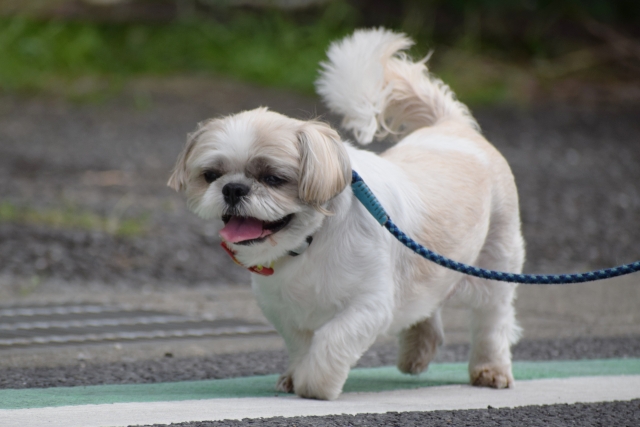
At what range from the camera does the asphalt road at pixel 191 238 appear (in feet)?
16.0

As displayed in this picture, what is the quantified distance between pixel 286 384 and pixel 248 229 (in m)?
0.93

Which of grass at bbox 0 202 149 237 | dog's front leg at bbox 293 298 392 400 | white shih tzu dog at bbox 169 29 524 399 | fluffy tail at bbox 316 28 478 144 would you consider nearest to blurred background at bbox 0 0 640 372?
grass at bbox 0 202 149 237

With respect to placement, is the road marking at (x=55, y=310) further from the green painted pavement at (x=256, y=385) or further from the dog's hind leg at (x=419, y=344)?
the dog's hind leg at (x=419, y=344)

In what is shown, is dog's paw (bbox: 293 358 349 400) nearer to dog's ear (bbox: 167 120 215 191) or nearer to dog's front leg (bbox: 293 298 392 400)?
dog's front leg (bbox: 293 298 392 400)

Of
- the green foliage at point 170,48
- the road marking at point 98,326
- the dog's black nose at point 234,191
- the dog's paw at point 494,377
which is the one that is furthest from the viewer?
the green foliage at point 170,48

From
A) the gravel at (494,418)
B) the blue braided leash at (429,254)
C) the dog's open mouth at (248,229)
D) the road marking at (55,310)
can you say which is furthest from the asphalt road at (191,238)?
the dog's open mouth at (248,229)

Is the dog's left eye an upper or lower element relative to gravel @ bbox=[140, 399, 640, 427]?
upper

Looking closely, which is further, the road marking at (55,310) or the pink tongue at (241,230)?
the road marking at (55,310)

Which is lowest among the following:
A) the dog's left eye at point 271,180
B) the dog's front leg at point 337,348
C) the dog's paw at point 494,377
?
the dog's front leg at point 337,348

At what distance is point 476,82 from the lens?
1627 centimetres

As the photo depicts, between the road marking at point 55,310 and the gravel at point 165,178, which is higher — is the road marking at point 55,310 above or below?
below

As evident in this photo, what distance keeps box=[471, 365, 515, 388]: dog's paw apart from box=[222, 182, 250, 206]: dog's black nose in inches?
65.9

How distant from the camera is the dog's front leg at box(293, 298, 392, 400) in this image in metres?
3.88

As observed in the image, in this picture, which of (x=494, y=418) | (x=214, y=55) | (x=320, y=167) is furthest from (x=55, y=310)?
(x=214, y=55)
